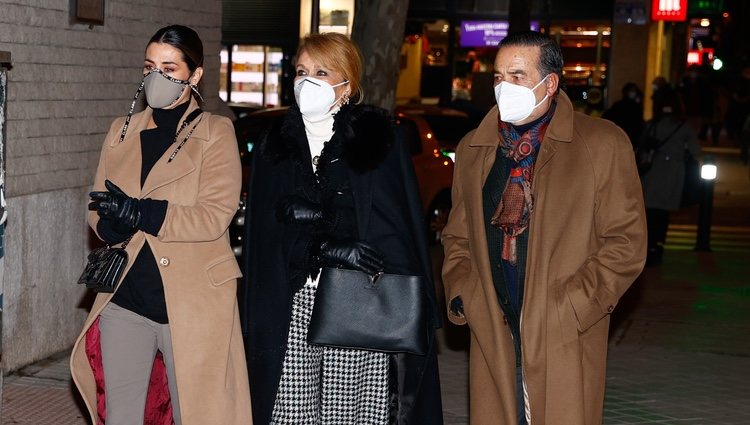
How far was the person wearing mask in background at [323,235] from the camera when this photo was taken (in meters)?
4.82

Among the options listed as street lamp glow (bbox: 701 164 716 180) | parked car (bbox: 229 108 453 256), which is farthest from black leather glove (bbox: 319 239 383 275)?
street lamp glow (bbox: 701 164 716 180)

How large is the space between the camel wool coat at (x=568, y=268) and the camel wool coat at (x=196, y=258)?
0.95m

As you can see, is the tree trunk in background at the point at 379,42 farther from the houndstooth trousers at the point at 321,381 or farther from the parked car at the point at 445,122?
the houndstooth trousers at the point at 321,381

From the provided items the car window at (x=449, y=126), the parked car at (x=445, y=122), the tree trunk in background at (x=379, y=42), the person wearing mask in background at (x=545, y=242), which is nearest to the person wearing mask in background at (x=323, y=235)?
the person wearing mask in background at (x=545, y=242)

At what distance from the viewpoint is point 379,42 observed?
11812mm

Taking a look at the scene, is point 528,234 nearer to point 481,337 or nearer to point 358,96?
point 481,337

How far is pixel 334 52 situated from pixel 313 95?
195mm

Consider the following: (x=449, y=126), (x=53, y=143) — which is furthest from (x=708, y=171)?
(x=53, y=143)

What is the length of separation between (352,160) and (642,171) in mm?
8564

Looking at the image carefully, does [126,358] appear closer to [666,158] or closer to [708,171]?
[666,158]

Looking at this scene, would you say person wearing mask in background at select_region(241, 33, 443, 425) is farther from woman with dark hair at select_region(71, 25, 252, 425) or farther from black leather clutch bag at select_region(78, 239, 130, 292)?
black leather clutch bag at select_region(78, 239, 130, 292)

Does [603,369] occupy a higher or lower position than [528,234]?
lower

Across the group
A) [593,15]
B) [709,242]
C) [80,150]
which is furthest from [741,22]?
[80,150]

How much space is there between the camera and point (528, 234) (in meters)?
4.44
